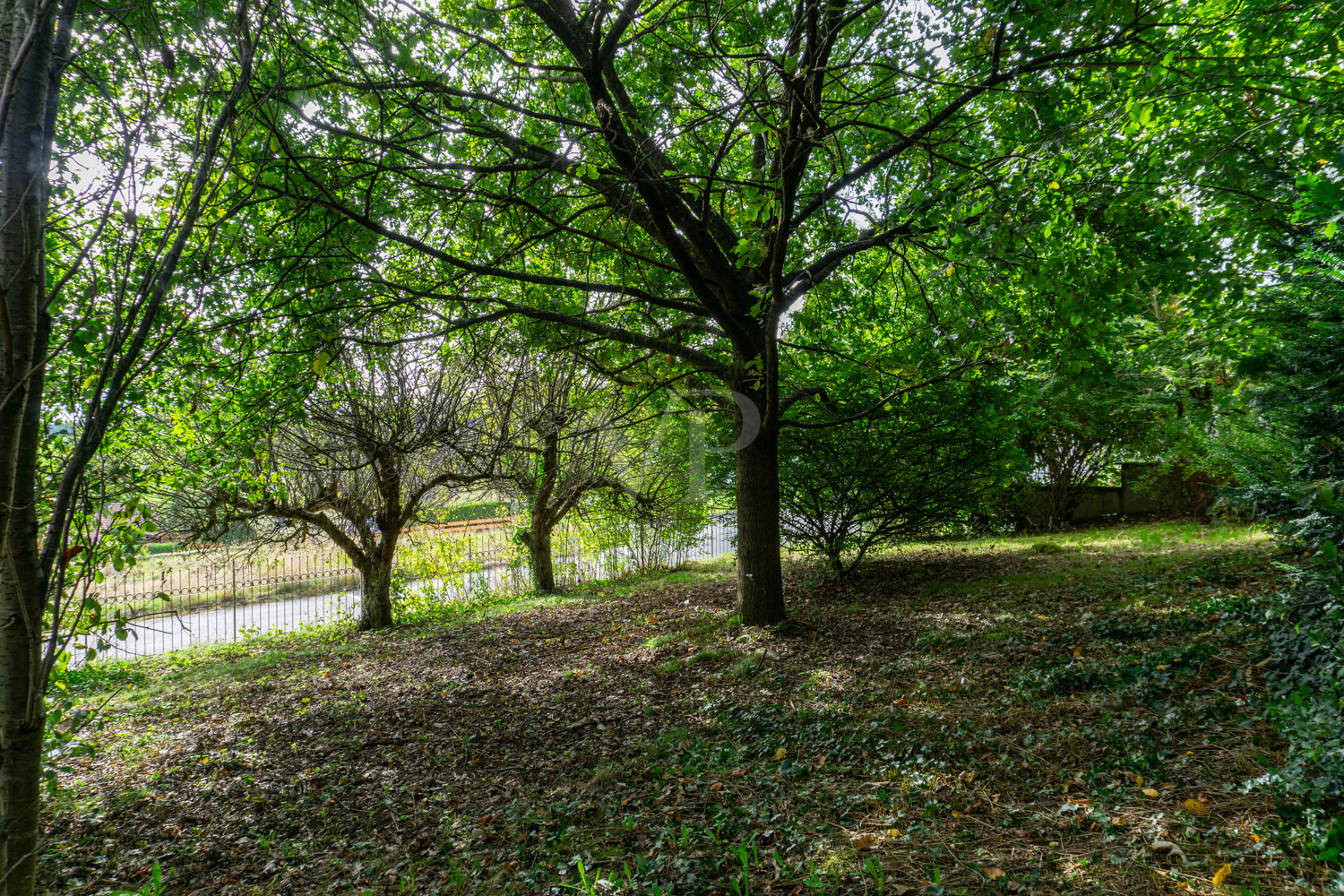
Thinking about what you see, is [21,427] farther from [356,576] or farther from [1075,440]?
[1075,440]

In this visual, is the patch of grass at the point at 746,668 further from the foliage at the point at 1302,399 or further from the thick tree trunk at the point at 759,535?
the foliage at the point at 1302,399

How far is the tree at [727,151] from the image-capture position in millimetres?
3912

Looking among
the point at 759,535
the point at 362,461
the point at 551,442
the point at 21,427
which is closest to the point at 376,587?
the point at 362,461

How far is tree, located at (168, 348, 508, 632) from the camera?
7.49m

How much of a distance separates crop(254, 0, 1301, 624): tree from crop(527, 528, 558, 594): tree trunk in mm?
5736

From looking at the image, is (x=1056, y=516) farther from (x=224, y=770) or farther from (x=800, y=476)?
(x=224, y=770)

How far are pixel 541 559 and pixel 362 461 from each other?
166 inches

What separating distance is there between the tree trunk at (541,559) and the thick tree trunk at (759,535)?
20.2 ft

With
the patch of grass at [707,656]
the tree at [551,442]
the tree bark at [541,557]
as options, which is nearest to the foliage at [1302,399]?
the patch of grass at [707,656]

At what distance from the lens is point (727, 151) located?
17.5 ft

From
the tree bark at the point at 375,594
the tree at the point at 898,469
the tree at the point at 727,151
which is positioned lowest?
the tree bark at the point at 375,594

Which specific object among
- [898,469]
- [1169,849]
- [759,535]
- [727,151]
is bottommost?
[1169,849]

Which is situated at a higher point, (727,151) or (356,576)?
(727,151)

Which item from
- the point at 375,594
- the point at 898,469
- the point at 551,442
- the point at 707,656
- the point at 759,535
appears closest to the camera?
the point at 707,656
